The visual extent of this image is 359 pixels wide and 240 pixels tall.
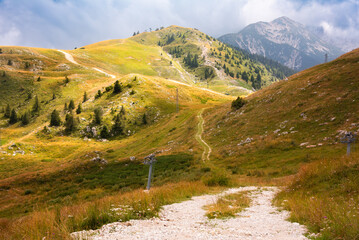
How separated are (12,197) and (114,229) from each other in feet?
108

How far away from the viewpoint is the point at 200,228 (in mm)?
6621

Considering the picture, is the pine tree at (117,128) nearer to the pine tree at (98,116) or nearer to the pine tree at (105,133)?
the pine tree at (105,133)

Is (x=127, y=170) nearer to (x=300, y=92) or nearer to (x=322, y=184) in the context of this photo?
(x=322, y=184)

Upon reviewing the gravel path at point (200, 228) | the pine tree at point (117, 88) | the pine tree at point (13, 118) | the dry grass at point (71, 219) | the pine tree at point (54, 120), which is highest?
the pine tree at point (117, 88)

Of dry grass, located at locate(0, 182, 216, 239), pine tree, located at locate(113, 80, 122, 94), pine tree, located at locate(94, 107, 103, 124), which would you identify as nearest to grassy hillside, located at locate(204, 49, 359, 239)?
dry grass, located at locate(0, 182, 216, 239)

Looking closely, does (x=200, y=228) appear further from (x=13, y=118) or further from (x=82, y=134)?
(x=13, y=118)

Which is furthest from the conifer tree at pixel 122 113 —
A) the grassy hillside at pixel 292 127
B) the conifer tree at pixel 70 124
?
the grassy hillside at pixel 292 127

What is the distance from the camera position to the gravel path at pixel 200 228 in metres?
5.52

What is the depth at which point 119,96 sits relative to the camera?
87312 millimetres

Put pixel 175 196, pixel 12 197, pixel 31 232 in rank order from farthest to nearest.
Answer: pixel 12 197 → pixel 175 196 → pixel 31 232

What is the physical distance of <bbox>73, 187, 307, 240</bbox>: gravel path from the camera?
5.52m

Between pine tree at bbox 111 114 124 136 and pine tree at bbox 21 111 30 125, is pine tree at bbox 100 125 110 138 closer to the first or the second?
pine tree at bbox 111 114 124 136

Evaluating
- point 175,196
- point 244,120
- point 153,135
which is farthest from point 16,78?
point 175,196

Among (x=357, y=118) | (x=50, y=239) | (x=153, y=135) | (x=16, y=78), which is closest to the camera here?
(x=50, y=239)
